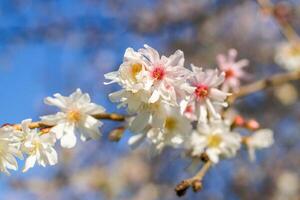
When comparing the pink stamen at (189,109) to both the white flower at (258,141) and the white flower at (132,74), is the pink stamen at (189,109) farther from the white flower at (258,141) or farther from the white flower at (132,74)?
the white flower at (258,141)

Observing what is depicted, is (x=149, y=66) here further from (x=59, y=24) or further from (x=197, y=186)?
(x=59, y=24)

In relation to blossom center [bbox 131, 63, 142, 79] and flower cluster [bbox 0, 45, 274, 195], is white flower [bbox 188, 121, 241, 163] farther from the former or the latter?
blossom center [bbox 131, 63, 142, 79]

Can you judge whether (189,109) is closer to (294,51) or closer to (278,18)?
(278,18)

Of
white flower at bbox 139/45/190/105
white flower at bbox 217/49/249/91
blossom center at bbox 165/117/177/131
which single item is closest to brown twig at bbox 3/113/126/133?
blossom center at bbox 165/117/177/131

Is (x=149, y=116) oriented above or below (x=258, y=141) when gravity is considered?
below

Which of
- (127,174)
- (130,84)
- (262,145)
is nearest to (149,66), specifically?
(130,84)

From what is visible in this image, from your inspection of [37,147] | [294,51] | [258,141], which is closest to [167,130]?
[37,147]
